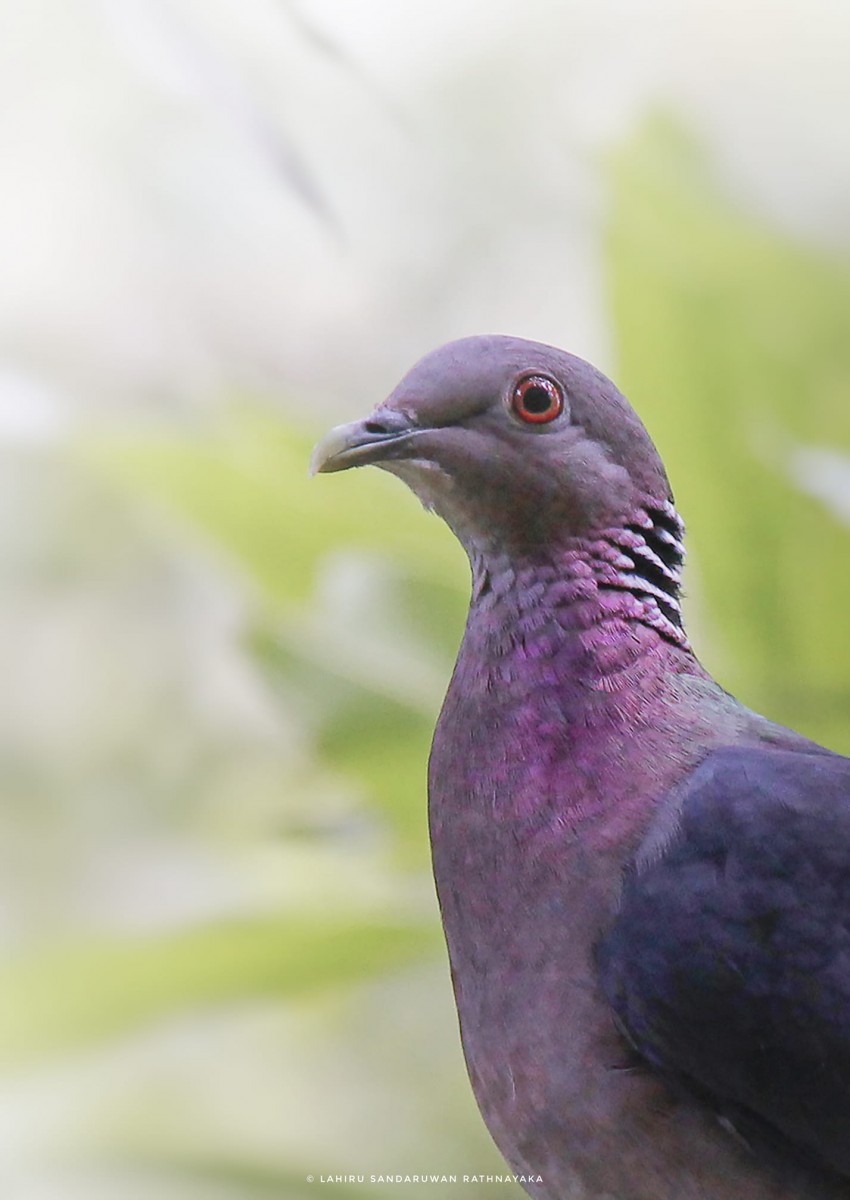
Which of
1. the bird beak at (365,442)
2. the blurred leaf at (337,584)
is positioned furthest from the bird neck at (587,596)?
the blurred leaf at (337,584)

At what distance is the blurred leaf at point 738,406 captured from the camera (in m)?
1.68

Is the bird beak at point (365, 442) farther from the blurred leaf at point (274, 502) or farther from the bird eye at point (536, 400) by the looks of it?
the blurred leaf at point (274, 502)

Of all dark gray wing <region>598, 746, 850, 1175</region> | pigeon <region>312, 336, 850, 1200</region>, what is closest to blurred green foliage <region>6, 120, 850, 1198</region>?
pigeon <region>312, 336, 850, 1200</region>

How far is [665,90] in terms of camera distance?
1798mm

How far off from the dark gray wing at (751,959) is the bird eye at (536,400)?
30 centimetres

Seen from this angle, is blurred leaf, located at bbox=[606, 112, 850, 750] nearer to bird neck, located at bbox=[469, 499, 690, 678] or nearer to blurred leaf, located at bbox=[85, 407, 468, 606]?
blurred leaf, located at bbox=[85, 407, 468, 606]

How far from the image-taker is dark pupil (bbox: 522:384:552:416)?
904 mm

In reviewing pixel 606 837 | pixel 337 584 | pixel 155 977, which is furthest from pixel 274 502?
pixel 606 837

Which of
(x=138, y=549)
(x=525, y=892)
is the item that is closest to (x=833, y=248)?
(x=138, y=549)

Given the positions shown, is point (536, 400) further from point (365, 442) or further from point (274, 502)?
point (274, 502)

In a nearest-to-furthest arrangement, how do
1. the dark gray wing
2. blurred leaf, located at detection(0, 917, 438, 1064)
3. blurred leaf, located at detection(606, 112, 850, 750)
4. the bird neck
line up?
the dark gray wing → the bird neck → blurred leaf, located at detection(0, 917, 438, 1064) → blurred leaf, located at detection(606, 112, 850, 750)

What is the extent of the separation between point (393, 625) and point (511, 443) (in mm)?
748

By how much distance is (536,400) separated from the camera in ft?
2.97

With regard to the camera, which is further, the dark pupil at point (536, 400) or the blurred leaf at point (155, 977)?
the blurred leaf at point (155, 977)
